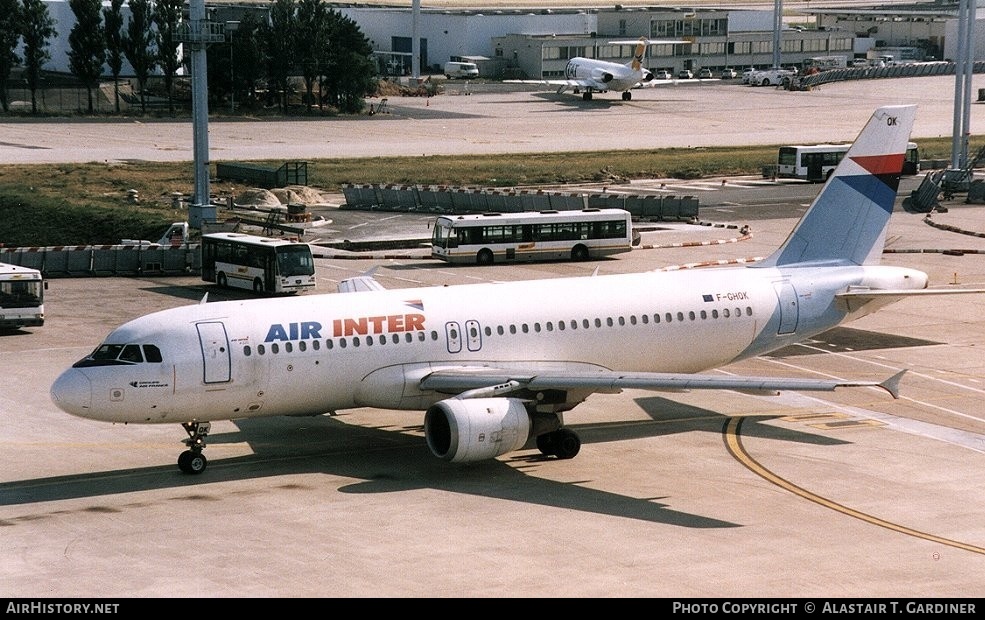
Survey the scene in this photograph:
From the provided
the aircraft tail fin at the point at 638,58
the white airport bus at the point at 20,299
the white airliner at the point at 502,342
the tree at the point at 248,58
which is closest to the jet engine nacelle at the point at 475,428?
the white airliner at the point at 502,342

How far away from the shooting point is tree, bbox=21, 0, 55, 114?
551 ft

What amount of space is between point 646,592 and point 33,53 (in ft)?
499

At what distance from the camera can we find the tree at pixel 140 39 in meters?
173

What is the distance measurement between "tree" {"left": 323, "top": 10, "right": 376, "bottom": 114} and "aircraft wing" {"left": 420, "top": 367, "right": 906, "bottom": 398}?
140591 mm

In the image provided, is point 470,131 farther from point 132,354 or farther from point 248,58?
point 132,354

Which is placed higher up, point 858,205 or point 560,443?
point 858,205

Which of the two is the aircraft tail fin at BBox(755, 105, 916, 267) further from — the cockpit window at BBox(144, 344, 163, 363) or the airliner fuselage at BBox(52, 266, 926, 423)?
the cockpit window at BBox(144, 344, 163, 363)

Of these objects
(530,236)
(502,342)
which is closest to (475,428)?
(502,342)

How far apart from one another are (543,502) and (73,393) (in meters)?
14.2

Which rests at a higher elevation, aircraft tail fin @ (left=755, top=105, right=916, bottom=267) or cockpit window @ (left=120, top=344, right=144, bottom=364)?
aircraft tail fin @ (left=755, top=105, right=916, bottom=267)
